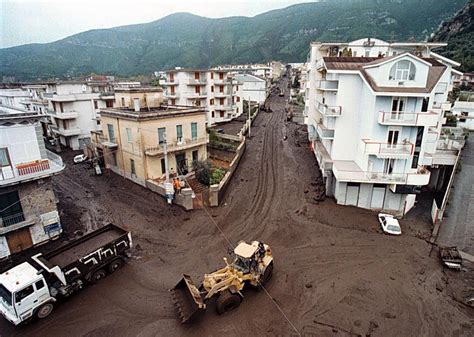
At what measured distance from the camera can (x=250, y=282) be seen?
14.8 metres

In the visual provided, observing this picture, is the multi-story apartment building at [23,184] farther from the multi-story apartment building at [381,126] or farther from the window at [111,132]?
the multi-story apartment building at [381,126]

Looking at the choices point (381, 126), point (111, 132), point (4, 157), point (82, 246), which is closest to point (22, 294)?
point (82, 246)

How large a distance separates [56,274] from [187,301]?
6.61 m

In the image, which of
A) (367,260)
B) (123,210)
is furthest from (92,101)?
(367,260)

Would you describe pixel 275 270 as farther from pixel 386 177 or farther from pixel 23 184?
pixel 23 184

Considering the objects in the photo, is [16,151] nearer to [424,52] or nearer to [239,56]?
[424,52]

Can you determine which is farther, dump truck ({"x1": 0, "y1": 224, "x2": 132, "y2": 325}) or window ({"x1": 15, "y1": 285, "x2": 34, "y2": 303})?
dump truck ({"x1": 0, "y1": 224, "x2": 132, "y2": 325})

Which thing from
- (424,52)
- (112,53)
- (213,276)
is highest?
(112,53)

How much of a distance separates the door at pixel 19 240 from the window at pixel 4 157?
4.39m

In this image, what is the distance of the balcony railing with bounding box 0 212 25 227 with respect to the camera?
17.2 meters

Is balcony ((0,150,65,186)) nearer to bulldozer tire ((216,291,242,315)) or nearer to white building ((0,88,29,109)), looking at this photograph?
bulldozer tire ((216,291,242,315))

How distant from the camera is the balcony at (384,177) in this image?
913 inches

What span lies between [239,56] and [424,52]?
178 metres

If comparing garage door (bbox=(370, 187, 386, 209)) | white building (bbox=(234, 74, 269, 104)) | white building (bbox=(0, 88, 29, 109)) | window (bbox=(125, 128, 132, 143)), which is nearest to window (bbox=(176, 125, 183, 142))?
window (bbox=(125, 128, 132, 143))
